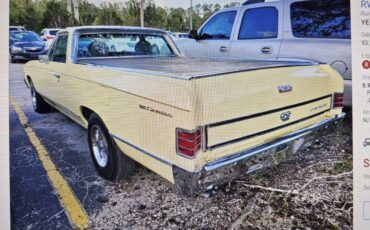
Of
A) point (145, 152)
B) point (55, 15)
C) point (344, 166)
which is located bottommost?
point (344, 166)

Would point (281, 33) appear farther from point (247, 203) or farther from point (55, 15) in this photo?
point (55, 15)

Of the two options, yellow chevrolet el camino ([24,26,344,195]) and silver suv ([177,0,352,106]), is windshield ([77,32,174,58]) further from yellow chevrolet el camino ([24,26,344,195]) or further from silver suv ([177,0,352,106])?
silver suv ([177,0,352,106])

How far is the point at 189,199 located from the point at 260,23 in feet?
9.09

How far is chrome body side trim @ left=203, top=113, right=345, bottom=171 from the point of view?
65.1 inches

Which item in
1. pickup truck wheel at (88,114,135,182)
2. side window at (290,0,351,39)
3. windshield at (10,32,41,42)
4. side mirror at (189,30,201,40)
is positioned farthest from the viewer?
side mirror at (189,30,201,40)

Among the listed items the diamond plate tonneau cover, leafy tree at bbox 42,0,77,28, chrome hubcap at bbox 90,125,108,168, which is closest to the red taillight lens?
the diamond plate tonneau cover

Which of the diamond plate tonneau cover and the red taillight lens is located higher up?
the diamond plate tonneau cover

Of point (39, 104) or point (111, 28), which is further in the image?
point (39, 104)

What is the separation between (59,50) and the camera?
3498 millimetres

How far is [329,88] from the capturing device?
2.39 m

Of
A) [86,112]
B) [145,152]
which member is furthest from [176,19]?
[145,152]

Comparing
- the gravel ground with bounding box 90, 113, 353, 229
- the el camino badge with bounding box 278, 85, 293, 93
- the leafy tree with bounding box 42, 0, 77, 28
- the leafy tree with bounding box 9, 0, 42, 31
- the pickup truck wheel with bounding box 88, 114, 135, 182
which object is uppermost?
the leafy tree with bounding box 42, 0, 77, 28

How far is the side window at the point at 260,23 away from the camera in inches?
155

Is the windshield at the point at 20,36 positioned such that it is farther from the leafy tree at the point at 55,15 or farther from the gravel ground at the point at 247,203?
the gravel ground at the point at 247,203
